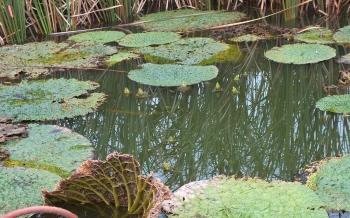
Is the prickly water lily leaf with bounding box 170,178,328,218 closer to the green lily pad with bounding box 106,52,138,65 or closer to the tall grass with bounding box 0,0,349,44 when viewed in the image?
the green lily pad with bounding box 106,52,138,65

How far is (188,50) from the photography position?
4793mm

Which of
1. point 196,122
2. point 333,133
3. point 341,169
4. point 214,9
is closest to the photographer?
point 341,169

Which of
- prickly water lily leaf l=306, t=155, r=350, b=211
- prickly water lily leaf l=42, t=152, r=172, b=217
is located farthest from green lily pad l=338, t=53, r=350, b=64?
prickly water lily leaf l=42, t=152, r=172, b=217

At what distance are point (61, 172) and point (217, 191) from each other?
0.91m

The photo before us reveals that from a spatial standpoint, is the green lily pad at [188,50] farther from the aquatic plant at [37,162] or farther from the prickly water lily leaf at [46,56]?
the aquatic plant at [37,162]

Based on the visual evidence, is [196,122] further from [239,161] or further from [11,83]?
[11,83]

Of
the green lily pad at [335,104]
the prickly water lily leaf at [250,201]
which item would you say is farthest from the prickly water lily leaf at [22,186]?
the green lily pad at [335,104]

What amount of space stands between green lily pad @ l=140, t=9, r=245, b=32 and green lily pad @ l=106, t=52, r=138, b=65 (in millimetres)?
895

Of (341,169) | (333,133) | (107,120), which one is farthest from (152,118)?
(341,169)

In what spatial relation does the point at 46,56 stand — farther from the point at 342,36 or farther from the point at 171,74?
the point at 342,36

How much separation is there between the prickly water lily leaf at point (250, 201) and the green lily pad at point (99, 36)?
3.21 meters

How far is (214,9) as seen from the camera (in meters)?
6.39

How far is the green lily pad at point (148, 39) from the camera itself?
5117 millimetres

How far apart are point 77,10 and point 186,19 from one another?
125 cm
